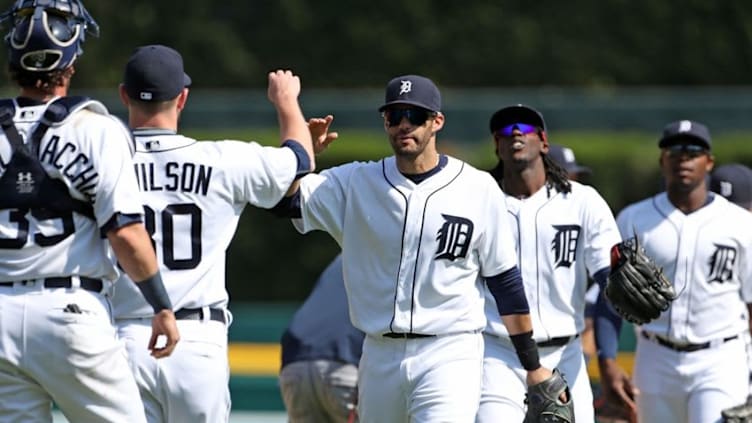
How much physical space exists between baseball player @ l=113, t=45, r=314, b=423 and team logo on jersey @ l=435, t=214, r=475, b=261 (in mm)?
782

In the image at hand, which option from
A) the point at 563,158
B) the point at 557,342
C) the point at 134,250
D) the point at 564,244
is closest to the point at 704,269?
the point at 563,158

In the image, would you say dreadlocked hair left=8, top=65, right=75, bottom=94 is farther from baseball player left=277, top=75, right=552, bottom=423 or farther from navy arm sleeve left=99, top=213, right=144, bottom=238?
baseball player left=277, top=75, right=552, bottom=423

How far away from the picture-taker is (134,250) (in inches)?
221

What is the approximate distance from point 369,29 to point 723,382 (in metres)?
18.8

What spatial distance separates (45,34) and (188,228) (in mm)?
1089

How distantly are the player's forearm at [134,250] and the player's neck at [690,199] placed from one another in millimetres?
4106

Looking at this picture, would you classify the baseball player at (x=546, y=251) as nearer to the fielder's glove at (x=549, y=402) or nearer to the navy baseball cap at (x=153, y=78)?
the fielder's glove at (x=549, y=402)

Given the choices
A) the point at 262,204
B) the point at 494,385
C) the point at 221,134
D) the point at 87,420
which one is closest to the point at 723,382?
the point at 494,385

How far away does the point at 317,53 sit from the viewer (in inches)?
1061

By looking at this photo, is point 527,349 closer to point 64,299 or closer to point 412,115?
point 412,115

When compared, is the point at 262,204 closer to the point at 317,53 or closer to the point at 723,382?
the point at 723,382

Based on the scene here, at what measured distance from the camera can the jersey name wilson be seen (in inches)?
250

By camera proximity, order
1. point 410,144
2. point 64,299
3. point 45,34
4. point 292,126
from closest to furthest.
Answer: point 64,299
point 45,34
point 292,126
point 410,144

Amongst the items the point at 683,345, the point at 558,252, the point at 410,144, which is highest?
the point at 410,144
